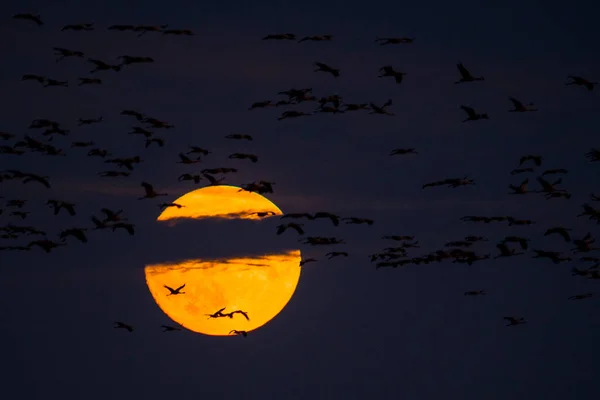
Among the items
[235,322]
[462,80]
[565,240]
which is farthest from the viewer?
[235,322]

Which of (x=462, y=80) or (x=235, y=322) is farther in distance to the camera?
(x=235, y=322)

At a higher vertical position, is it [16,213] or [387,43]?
[387,43]

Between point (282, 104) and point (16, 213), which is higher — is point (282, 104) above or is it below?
above

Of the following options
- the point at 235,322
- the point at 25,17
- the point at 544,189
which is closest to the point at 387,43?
the point at 544,189

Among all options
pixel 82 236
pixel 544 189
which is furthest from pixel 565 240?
pixel 82 236

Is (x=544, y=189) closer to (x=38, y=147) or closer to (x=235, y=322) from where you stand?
(x=38, y=147)

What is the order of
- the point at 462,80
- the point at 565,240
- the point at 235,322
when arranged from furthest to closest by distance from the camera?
the point at 235,322, the point at 565,240, the point at 462,80

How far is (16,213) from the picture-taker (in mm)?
99062

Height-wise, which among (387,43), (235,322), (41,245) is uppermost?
(387,43)

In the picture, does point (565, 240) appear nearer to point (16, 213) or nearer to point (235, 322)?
point (16, 213)

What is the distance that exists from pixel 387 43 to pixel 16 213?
24622mm

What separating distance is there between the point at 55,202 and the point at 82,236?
2.67 metres

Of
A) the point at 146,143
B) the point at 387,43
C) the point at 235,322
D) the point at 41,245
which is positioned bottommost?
the point at 235,322

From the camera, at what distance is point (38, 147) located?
96.9m
